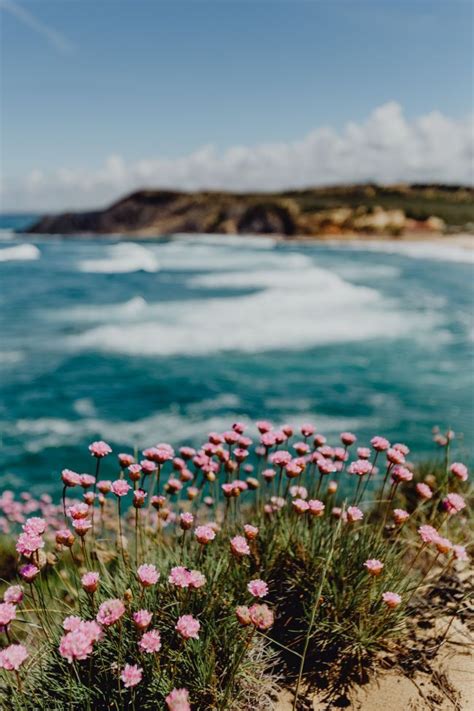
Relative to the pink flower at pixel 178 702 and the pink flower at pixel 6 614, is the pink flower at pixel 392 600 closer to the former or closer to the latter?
the pink flower at pixel 178 702

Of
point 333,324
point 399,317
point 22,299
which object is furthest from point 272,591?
point 22,299

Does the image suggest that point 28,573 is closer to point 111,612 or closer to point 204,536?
point 111,612

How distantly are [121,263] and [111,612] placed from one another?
5492cm

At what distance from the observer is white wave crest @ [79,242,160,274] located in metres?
48.0

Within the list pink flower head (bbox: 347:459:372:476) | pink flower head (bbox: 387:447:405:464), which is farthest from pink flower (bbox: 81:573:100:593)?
pink flower head (bbox: 387:447:405:464)

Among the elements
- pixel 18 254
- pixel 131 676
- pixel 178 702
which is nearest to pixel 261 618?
pixel 178 702

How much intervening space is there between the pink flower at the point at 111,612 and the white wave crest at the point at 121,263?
152ft

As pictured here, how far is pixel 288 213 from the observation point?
89312 mm

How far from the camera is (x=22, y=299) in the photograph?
102 feet

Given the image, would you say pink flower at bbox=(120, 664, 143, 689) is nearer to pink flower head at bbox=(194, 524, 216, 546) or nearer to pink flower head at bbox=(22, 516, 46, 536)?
pink flower head at bbox=(194, 524, 216, 546)

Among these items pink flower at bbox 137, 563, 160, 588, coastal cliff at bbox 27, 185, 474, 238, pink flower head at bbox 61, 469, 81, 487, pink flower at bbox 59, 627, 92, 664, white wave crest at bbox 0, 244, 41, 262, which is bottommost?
pink flower at bbox 59, 627, 92, 664

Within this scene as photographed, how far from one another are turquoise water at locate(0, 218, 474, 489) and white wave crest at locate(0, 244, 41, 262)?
22134 mm

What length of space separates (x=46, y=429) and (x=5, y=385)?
12.6 feet

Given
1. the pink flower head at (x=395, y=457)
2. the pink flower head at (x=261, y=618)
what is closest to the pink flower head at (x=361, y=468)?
the pink flower head at (x=395, y=457)
